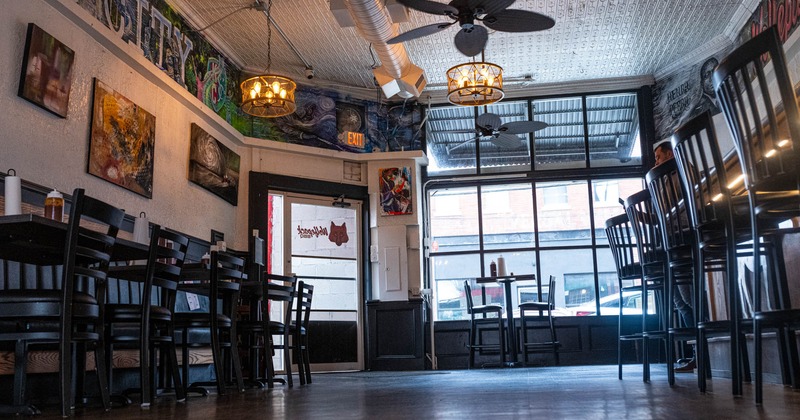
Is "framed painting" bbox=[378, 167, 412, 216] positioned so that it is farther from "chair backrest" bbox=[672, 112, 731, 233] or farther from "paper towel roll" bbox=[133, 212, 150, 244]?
"chair backrest" bbox=[672, 112, 731, 233]

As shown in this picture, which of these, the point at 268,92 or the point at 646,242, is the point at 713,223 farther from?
the point at 268,92

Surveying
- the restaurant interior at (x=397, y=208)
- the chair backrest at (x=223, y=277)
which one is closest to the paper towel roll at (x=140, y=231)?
the restaurant interior at (x=397, y=208)

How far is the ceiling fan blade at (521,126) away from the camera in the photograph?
28.3 ft

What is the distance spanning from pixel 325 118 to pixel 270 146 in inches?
40.0

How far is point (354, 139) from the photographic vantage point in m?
10.5

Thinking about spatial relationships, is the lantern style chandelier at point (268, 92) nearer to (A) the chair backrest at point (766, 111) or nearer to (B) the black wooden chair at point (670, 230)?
(B) the black wooden chair at point (670, 230)

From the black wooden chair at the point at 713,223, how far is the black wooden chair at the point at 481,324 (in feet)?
20.7

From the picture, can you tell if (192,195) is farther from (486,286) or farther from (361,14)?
(486,286)

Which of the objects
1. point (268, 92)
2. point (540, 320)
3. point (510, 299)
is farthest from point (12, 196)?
point (540, 320)

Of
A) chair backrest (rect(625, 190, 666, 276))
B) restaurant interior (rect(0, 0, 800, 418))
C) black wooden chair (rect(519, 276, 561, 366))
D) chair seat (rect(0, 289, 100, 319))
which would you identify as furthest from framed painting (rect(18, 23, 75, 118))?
black wooden chair (rect(519, 276, 561, 366))

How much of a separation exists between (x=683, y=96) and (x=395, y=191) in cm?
415

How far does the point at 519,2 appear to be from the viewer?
7.97 m

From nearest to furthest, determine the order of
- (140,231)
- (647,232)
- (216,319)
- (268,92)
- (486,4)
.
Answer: (647,232) < (216,319) < (486,4) < (140,231) < (268,92)

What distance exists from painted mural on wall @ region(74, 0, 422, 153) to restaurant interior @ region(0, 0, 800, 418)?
43mm
